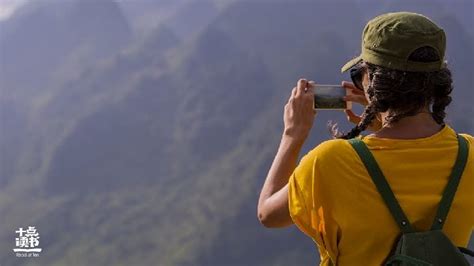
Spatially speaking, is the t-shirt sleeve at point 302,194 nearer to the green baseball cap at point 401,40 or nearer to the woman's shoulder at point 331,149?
the woman's shoulder at point 331,149

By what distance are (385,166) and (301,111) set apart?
0.67 feet

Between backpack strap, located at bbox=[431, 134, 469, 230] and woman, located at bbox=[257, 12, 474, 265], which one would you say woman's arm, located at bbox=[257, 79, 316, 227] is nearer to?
woman, located at bbox=[257, 12, 474, 265]

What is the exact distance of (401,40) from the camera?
102cm

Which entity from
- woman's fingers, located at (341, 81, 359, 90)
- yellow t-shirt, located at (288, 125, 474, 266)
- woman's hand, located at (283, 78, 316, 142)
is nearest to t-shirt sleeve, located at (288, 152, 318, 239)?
yellow t-shirt, located at (288, 125, 474, 266)

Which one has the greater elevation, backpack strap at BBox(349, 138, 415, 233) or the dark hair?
the dark hair

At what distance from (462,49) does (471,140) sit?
38925mm

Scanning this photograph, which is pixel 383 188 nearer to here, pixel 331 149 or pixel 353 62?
pixel 331 149

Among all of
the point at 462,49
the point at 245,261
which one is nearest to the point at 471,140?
the point at 245,261

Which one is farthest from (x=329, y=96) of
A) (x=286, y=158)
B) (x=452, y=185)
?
(x=452, y=185)

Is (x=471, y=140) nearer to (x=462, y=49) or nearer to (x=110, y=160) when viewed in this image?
(x=110, y=160)

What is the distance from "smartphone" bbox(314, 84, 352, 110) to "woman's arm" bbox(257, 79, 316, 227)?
0.04 ft

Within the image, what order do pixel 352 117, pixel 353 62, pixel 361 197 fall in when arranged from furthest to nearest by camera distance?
pixel 352 117 → pixel 353 62 → pixel 361 197

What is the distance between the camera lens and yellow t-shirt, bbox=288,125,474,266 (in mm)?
980

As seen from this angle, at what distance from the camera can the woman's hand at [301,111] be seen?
1.12 metres
